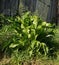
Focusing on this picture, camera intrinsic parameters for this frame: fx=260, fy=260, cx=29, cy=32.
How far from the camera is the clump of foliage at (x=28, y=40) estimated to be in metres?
6.24

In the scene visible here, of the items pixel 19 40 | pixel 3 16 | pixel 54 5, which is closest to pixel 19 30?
pixel 19 40

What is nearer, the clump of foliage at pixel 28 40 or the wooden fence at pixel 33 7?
the clump of foliage at pixel 28 40

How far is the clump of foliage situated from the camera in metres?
6.24

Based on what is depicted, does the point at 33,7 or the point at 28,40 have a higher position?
the point at 33,7

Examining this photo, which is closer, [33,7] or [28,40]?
[28,40]

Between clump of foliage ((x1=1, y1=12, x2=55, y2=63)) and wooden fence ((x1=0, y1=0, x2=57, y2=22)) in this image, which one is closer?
clump of foliage ((x1=1, y1=12, x2=55, y2=63))

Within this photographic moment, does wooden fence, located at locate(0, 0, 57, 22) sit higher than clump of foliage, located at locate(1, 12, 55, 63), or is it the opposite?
wooden fence, located at locate(0, 0, 57, 22)

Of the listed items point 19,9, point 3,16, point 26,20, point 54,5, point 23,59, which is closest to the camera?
point 23,59

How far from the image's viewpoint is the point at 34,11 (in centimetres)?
854

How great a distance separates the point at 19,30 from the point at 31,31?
32cm

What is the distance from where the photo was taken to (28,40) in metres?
6.34

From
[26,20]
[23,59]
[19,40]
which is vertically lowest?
[23,59]

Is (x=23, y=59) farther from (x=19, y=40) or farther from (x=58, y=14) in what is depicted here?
(x=58, y=14)

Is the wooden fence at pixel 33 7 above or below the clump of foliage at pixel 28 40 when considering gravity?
above
